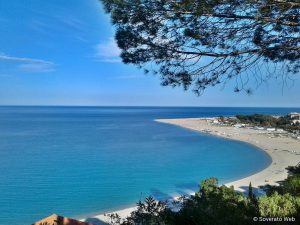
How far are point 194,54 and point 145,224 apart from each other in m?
3.26

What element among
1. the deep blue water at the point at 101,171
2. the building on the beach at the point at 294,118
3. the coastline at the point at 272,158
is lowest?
the deep blue water at the point at 101,171

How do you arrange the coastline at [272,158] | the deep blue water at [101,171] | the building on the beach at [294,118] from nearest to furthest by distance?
the deep blue water at [101,171] → the coastline at [272,158] → the building on the beach at [294,118]

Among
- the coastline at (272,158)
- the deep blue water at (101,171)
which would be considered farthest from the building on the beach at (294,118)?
the deep blue water at (101,171)

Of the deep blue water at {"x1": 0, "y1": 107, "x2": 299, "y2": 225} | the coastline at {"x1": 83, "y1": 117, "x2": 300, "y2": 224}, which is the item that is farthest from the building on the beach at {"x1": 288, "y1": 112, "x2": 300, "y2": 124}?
the deep blue water at {"x1": 0, "y1": 107, "x2": 299, "y2": 225}

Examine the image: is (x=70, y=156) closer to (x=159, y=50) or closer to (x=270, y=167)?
(x=270, y=167)

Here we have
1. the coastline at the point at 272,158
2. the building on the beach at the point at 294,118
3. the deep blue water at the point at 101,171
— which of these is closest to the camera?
the deep blue water at the point at 101,171

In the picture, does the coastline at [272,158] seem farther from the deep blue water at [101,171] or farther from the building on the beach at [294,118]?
the building on the beach at [294,118]

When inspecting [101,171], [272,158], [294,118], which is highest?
[294,118]

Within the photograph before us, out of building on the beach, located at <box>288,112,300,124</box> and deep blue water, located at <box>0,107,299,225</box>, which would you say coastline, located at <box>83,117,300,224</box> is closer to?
deep blue water, located at <box>0,107,299,225</box>

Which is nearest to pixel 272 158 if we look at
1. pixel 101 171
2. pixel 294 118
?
pixel 101 171

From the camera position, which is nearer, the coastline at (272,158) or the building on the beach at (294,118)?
the coastline at (272,158)

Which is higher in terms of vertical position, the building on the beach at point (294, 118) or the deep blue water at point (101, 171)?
the building on the beach at point (294, 118)

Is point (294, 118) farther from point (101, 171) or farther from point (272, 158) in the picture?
point (101, 171)

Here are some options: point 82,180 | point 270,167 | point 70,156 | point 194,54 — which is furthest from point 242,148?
point 194,54
